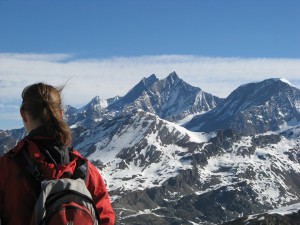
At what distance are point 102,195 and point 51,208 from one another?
163 centimetres

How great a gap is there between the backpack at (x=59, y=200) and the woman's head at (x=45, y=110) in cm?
78

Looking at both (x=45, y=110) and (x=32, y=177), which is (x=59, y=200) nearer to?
(x=32, y=177)

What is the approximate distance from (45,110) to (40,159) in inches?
43.8

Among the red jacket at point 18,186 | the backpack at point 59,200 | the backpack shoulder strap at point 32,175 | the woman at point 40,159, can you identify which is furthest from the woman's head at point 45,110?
the backpack shoulder strap at point 32,175

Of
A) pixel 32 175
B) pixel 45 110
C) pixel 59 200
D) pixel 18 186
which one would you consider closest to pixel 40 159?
pixel 32 175

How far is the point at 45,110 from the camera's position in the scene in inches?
390

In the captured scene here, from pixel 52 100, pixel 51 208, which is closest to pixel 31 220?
pixel 51 208

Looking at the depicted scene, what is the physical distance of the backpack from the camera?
845 cm

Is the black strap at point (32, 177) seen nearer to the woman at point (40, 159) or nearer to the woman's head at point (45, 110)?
the woman at point (40, 159)

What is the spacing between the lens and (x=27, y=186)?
8.98m

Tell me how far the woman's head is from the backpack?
783 millimetres

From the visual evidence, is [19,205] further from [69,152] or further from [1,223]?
[69,152]

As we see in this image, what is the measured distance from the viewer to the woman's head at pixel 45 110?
388 inches

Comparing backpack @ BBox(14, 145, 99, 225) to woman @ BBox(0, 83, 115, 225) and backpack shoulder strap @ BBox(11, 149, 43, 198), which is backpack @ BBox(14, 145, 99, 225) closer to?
backpack shoulder strap @ BBox(11, 149, 43, 198)
